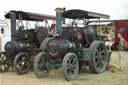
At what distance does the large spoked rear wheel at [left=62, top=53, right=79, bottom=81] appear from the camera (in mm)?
5540

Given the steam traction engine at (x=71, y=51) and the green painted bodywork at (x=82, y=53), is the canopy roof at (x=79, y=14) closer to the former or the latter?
the steam traction engine at (x=71, y=51)

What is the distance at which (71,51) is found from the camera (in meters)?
6.43

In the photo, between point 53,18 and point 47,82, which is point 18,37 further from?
point 47,82

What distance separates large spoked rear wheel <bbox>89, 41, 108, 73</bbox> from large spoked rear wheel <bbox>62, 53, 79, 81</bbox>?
614 mm

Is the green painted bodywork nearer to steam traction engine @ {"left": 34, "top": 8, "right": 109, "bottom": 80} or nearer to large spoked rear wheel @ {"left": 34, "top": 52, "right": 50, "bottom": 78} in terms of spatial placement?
steam traction engine @ {"left": 34, "top": 8, "right": 109, "bottom": 80}

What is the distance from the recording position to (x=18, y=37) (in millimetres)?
7699

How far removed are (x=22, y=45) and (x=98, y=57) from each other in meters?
2.55

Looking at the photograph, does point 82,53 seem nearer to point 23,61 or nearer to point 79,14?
point 79,14

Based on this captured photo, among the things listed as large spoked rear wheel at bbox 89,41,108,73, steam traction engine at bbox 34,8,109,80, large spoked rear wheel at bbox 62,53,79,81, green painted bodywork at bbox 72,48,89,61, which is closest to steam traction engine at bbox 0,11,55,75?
steam traction engine at bbox 34,8,109,80

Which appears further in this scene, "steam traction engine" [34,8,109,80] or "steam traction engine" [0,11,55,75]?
"steam traction engine" [0,11,55,75]

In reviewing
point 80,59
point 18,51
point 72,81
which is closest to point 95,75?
point 80,59

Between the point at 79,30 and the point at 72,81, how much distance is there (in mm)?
1855

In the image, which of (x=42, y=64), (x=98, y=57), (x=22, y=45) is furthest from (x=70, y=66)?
(x=22, y=45)

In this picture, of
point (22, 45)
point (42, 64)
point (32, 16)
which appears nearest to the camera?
point (42, 64)
